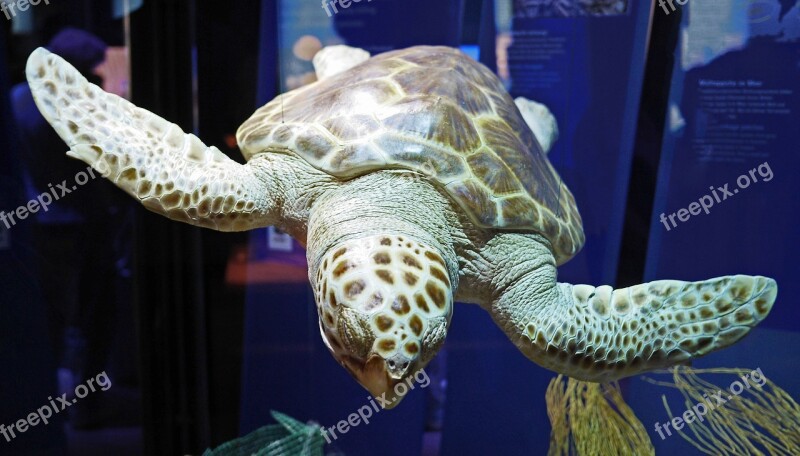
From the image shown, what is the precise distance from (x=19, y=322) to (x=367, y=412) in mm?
1107

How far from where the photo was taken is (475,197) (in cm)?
110

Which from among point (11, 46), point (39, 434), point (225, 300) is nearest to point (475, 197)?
point (225, 300)

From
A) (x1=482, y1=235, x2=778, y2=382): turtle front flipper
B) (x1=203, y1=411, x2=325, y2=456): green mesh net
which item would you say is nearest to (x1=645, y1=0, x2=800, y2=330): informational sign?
(x1=482, y1=235, x2=778, y2=382): turtle front flipper

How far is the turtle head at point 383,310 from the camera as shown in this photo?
2.88 ft

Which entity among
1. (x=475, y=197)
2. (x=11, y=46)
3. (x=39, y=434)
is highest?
(x=11, y=46)

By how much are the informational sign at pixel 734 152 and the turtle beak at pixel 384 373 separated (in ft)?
3.94

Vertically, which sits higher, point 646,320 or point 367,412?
point 646,320

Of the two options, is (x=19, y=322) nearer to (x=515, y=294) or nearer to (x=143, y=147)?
(x=143, y=147)

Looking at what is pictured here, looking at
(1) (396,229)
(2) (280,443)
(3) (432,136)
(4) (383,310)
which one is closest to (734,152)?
(3) (432,136)

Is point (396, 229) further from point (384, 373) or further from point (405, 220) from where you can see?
point (384, 373)

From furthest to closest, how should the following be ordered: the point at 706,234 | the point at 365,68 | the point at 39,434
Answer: the point at 39,434 → the point at 706,234 → the point at 365,68

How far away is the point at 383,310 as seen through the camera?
34.6 inches

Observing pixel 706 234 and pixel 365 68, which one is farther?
pixel 706 234

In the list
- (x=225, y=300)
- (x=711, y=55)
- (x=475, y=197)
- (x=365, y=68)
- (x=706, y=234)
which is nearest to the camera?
(x=475, y=197)
